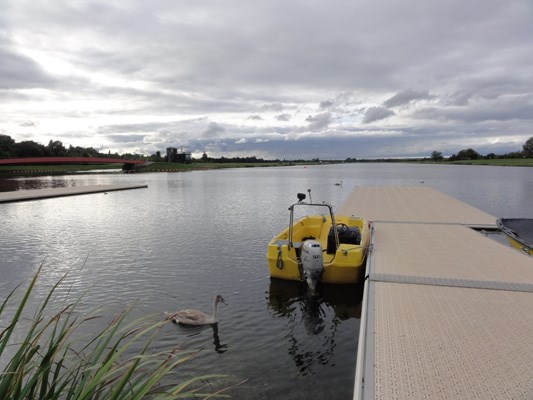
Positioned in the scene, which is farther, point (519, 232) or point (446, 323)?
point (519, 232)

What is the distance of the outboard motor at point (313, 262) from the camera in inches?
389

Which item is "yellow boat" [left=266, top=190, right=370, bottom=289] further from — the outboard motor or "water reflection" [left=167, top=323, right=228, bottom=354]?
"water reflection" [left=167, top=323, right=228, bottom=354]

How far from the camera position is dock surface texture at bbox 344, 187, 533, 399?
4625mm

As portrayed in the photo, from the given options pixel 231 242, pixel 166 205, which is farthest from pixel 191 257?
pixel 166 205

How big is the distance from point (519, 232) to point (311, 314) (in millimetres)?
9932

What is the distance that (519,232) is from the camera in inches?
567

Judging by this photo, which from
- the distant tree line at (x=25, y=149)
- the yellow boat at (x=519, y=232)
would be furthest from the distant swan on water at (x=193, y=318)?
the distant tree line at (x=25, y=149)

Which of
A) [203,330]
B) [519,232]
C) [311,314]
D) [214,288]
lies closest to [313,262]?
[311,314]

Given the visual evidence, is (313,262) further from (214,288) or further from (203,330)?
(214,288)

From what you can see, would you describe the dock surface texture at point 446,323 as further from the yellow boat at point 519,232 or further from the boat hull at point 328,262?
the yellow boat at point 519,232

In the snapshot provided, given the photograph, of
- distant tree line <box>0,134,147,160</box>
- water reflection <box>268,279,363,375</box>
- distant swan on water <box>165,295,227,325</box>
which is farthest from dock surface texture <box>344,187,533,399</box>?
distant tree line <box>0,134,147,160</box>

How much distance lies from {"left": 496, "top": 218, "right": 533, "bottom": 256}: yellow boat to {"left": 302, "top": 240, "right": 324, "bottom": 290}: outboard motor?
7829 mm

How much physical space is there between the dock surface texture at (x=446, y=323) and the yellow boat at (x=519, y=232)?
1106 mm

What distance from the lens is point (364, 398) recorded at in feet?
14.4
